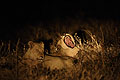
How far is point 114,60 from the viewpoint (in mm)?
2934

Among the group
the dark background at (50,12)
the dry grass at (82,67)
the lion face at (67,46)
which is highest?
the dark background at (50,12)

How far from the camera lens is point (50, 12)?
270 inches

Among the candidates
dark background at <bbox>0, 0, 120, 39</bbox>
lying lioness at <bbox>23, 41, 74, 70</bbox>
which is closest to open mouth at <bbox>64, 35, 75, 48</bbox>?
lying lioness at <bbox>23, 41, 74, 70</bbox>

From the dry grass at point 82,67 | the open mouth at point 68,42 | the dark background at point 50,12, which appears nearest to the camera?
the dry grass at point 82,67

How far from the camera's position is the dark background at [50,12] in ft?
19.1

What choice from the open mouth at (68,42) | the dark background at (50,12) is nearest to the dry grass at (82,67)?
the open mouth at (68,42)

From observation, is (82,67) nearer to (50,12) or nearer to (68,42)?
(68,42)

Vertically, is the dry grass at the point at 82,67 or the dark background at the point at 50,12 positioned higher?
the dark background at the point at 50,12

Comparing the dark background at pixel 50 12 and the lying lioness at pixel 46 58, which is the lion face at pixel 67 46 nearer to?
the lying lioness at pixel 46 58

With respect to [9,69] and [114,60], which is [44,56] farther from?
[114,60]

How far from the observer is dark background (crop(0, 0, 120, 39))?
581 cm

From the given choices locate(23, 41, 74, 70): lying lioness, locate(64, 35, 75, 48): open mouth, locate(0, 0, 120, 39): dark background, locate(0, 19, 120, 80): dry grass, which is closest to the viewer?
locate(0, 19, 120, 80): dry grass

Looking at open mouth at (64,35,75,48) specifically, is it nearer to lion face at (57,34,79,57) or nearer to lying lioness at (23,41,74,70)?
lion face at (57,34,79,57)

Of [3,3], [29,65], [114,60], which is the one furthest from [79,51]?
[3,3]
